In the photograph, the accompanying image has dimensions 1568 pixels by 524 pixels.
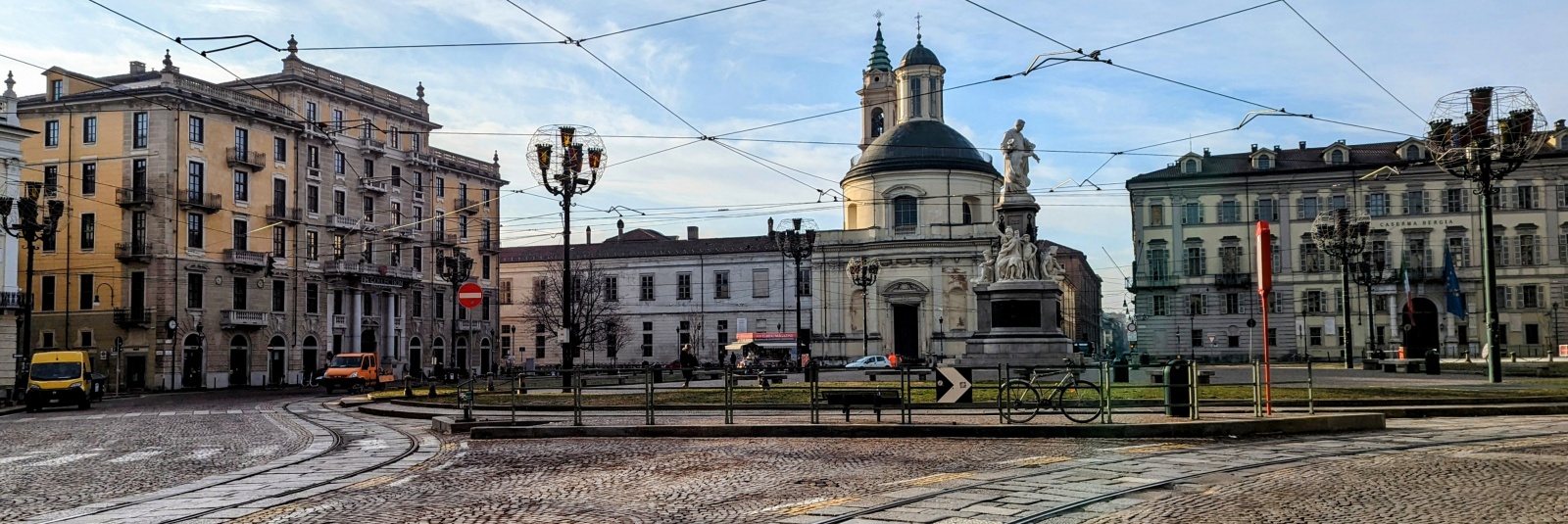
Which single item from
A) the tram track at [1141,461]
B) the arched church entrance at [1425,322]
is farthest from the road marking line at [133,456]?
the arched church entrance at [1425,322]

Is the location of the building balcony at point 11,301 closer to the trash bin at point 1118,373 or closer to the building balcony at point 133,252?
the building balcony at point 133,252

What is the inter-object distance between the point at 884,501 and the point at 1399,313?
71097 mm

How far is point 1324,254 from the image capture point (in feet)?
240

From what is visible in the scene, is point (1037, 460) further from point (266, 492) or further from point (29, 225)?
point (29, 225)

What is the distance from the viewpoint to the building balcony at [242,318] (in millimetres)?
56688

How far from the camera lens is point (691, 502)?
10.4 metres

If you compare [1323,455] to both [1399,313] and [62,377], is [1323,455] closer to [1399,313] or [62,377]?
[62,377]

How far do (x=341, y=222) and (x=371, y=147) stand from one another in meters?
4.61

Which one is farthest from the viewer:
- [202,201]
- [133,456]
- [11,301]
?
[202,201]

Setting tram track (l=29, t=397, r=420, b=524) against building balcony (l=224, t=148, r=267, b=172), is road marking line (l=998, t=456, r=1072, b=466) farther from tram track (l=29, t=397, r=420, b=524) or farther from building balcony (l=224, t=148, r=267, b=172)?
building balcony (l=224, t=148, r=267, b=172)

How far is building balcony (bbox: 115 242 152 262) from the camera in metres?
54.0

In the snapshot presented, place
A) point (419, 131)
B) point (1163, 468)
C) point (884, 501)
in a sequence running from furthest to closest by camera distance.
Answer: point (419, 131) < point (1163, 468) < point (884, 501)

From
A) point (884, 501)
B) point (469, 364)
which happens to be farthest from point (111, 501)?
point (469, 364)

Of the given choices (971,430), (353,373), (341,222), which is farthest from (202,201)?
(971,430)
